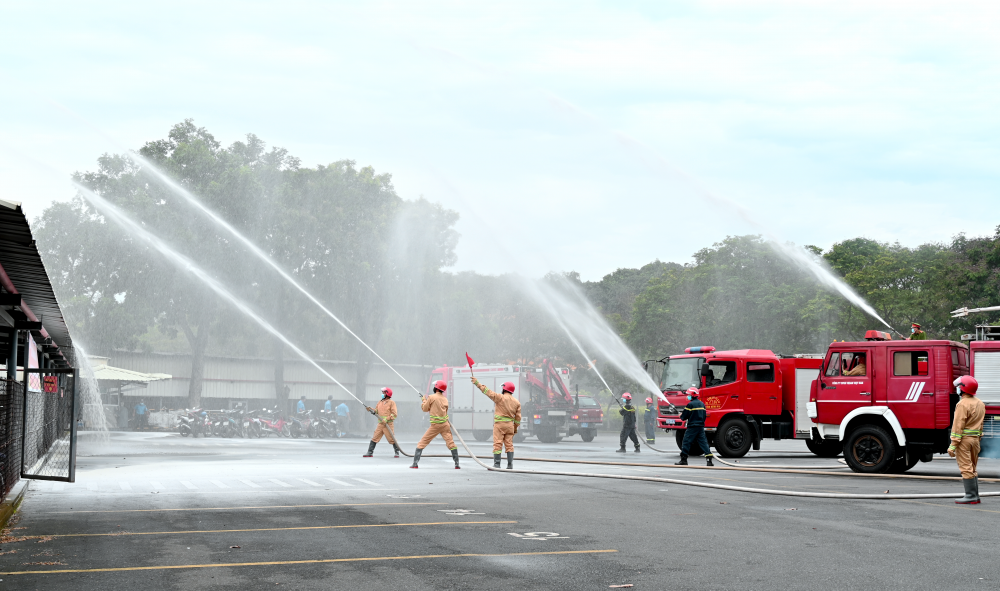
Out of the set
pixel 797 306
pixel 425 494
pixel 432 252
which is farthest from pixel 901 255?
pixel 425 494

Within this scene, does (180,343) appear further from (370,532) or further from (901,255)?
(370,532)

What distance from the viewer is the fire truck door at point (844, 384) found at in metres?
18.0

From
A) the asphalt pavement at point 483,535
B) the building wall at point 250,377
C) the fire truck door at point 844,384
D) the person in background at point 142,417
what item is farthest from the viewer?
the building wall at point 250,377

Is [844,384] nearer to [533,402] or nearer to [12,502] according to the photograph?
[12,502]

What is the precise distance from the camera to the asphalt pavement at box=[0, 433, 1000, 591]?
7266mm

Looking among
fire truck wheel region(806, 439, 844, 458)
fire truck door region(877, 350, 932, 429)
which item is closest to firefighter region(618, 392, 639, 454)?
fire truck wheel region(806, 439, 844, 458)

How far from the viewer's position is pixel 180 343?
81.1 meters

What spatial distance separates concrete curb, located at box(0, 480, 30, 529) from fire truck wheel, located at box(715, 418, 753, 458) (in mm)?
15264

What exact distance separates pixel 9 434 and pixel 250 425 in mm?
25528

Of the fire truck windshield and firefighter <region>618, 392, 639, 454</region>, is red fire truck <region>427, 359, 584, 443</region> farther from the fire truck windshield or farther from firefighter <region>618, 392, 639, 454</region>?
the fire truck windshield

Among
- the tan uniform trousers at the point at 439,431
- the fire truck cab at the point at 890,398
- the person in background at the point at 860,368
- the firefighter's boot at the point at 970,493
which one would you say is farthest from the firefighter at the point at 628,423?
the firefighter's boot at the point at 970,493

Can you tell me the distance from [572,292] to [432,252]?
904 cm

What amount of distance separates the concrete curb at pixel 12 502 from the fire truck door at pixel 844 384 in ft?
47.3

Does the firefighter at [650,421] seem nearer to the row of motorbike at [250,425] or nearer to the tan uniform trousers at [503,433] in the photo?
the tan uniform trousers at [503,433]
